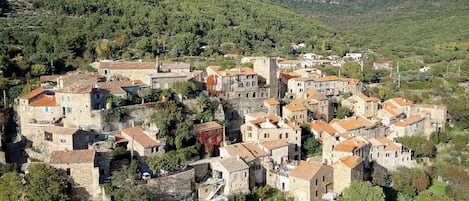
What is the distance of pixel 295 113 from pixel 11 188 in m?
17.0

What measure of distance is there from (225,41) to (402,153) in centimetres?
2884

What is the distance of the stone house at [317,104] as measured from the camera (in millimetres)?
33281

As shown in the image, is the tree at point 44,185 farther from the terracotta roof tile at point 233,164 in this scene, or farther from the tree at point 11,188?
the terracotta roof tile at point 233,164

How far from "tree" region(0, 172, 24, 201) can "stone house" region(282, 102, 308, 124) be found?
16.0 meters

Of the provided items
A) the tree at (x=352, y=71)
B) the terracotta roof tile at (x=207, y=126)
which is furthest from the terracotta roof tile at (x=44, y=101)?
the tree at (x=352, y=71)

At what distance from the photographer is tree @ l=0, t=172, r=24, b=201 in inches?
767

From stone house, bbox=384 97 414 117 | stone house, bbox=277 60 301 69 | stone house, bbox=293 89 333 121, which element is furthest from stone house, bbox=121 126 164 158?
stone house, bbox=277 60 301 69

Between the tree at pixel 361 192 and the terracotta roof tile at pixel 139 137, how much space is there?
355 inches

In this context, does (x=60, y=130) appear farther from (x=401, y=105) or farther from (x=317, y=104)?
(x=401, y=105)

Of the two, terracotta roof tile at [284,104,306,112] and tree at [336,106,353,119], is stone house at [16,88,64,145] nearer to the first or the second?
terracotta roof tile at [284,104,306,112]

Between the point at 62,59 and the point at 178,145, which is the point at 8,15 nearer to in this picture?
the point at 62,59

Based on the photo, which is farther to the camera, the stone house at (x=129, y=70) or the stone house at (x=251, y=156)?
the stone house at (x=129, y=70)

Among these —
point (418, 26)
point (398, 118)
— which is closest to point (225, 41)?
point (398, 118)

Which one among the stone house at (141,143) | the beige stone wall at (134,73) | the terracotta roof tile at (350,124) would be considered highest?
the beige stone wall at (134,73)
